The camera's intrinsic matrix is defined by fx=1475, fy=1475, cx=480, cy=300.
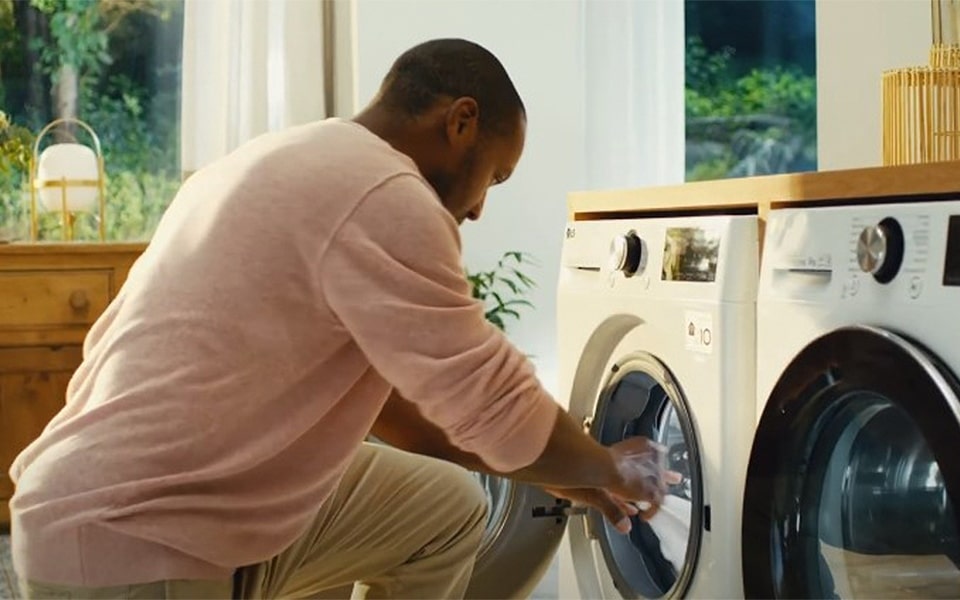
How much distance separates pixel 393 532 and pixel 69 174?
251cm

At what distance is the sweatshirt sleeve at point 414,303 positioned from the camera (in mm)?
1592

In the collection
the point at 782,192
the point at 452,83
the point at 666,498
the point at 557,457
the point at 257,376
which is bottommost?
the point at 666,498

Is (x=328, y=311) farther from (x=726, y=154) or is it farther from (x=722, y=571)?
(x=726, y=154)

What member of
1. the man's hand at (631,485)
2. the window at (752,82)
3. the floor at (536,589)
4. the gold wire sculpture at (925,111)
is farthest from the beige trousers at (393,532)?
the window at (752,82)

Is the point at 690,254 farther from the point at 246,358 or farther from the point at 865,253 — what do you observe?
the point at 246,358

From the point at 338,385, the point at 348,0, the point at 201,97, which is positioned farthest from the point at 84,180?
the point at 338,385

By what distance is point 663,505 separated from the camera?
2.20 m

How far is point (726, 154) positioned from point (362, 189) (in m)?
3.09

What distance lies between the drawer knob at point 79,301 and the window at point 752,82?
1.87 meters

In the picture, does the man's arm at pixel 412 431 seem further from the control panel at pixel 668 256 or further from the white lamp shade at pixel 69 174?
the white lamp shade at pixel 69 174

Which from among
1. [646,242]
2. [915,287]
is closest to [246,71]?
[646,242]

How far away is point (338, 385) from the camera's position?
5.56 feet

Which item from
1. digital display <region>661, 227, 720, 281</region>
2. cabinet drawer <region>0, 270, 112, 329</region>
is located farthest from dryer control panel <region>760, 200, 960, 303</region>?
cabinet drawer <region>0, 270, 112, 329</region>

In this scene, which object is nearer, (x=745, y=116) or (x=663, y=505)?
(x=663, y=505)
